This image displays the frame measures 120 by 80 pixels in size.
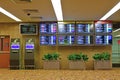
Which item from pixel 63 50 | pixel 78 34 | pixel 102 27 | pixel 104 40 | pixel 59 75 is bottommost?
pixel 59 75

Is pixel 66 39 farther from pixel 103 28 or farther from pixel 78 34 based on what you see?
pixel 103 28

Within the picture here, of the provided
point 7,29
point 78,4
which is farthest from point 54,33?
point 78,4

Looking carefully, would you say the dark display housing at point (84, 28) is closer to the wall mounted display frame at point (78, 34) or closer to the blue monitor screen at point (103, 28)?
the wall mounted display frame at point (78, 34)

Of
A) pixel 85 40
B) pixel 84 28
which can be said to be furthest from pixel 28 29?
pixel 85 40

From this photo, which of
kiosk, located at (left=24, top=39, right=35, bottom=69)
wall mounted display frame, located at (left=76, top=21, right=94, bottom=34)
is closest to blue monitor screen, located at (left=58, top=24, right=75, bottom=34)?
wall mounted display frame, located at (left=76, top=21, right=94, bottom=34)

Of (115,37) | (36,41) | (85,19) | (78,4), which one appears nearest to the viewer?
(78,4)

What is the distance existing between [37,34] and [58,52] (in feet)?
5.14

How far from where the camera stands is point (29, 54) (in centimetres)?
1553

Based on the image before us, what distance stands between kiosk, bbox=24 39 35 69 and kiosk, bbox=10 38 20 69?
446 mm

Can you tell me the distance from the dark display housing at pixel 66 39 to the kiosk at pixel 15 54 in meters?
2.33

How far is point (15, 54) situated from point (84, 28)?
406cm

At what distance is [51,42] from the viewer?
15.6 m

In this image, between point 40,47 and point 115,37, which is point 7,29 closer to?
point 40,47

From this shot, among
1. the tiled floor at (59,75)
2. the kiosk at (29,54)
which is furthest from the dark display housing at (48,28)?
the tiled floor at (59,75)
